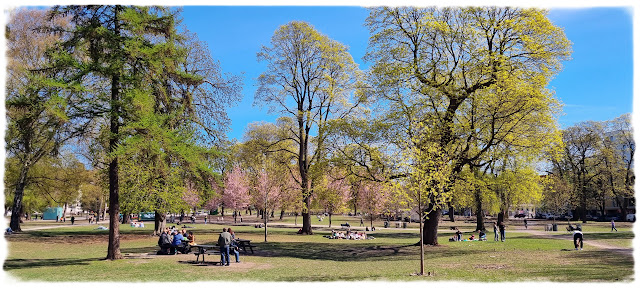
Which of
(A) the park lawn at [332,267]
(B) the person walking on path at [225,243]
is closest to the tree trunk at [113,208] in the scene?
(A) the park lawn at [332,267]

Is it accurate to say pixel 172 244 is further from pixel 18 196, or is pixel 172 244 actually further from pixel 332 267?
pixel 18 196

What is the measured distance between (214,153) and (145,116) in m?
3.92

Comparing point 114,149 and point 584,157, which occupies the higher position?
point 584,157

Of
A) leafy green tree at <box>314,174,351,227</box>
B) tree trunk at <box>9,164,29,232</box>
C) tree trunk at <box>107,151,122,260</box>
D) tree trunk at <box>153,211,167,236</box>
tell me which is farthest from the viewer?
tree trunk at <box>153,211,167,236</box>

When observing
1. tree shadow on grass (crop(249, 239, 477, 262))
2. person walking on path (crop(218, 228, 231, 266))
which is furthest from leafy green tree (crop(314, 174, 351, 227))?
Result: person walking on path (crop(218, 228, 231, 266))

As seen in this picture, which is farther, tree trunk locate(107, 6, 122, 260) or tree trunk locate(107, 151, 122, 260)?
tree trunk locate(107, 151, 122, 260)

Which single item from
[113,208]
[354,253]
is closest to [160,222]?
[113,208]

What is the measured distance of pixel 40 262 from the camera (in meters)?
19.1

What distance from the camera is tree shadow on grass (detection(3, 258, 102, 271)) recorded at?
58.1 feet

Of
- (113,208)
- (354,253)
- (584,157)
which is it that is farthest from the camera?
(584,157)

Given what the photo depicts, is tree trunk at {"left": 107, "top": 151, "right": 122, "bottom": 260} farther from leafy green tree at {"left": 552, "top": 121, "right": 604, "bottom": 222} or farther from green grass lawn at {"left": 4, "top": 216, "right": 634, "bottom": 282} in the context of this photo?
leafy green tree at {"left": 552, "top": 121, "right": 604, "bottom": 222}

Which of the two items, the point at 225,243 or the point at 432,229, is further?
the point at 432,229

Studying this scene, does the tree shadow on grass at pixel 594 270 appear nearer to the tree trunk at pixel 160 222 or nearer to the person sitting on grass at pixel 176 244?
the person sitting on grass at pixel 176 244

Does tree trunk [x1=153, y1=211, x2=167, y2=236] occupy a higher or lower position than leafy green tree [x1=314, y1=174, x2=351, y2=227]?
lower
